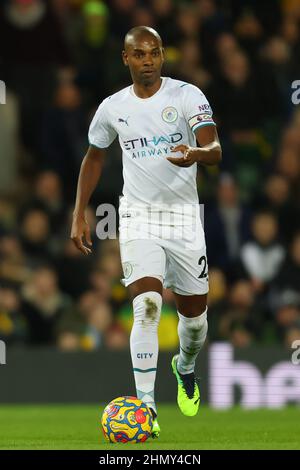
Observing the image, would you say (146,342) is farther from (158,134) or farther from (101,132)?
(101,132)

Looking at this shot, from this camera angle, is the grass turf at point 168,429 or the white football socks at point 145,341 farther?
the white football socks at point 145,341

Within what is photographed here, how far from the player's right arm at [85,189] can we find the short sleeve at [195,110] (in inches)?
30.0

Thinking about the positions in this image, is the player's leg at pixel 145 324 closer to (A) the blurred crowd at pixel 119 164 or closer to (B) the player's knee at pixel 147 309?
(B) the player's knee at pixel 147 309

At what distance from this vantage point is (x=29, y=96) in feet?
→ 54.1

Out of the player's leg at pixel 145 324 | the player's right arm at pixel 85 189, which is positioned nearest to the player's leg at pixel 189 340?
the player's leg at pixel 145 324

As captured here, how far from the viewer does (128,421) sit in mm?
8766

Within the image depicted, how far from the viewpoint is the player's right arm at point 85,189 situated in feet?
31.5

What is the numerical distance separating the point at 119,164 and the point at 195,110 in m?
6.53

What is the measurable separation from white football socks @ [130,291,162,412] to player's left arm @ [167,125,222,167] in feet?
3.02

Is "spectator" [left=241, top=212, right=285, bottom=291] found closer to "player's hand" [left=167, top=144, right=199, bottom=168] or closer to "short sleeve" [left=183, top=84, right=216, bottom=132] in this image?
"short sleeve" [left=183, top=84, right=216, bottom=132]

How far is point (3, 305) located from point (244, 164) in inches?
144

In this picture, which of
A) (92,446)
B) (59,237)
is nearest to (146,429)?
(92,446)

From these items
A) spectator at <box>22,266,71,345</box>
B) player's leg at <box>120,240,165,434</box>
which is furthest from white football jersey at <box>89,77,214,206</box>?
spectator at <box>22,266,71,345</box>
